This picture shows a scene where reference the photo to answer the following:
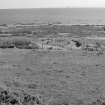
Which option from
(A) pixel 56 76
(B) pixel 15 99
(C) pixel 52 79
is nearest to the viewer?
(B) pixel 15 99

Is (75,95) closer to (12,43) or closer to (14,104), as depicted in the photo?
(14,104)

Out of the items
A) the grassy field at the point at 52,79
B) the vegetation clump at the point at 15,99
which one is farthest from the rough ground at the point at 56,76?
the vegetation clump at the point at 15,99

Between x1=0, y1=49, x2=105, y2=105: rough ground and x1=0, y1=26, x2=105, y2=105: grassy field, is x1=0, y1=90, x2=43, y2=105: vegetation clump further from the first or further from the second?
x1=0, y1=49, x2=105, y2=105: rough ground

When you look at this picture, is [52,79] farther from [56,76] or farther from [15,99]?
[15,99]

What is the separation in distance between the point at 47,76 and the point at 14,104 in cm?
750

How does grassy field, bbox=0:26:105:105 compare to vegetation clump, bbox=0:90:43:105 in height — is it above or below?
below

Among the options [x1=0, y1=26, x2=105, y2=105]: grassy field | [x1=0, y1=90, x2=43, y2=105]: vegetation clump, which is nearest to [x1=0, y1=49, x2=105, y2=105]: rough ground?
[x1=0, y1=26, x2=105, y2=105]: grassy field

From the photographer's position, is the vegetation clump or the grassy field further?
the grassy field

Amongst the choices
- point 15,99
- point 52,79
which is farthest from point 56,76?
point 15,99

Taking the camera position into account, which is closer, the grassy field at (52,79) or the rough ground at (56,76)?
the grassy field at (52,79)

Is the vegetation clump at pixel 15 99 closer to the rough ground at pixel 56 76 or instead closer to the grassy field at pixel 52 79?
the grassy field at pixel 52 79

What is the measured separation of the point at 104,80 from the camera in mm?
15648

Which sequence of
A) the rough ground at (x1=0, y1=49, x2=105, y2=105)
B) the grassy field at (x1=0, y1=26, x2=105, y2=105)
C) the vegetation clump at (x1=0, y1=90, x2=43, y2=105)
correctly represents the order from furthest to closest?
the rough ground at (x1=0, y1=49, x2=105, y2=105), the grassy field at (x1=0, y1=26, x2=105, y2=105), the vegetation clump at (x1=0, y1=90, x2=43, y2=105)

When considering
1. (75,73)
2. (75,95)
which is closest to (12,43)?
(75,73)
